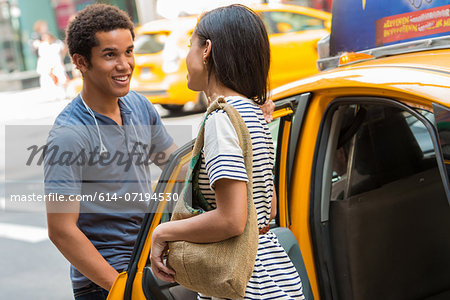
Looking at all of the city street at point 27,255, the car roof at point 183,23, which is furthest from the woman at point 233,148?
the car roof at point 183,23

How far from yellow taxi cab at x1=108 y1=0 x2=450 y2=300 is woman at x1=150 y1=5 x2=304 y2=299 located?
0.37 metres

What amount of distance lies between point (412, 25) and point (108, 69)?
46.4 inches

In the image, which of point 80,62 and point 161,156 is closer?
point 80,62

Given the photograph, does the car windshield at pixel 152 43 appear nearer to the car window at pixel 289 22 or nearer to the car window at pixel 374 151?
the car window at pixel 289 22

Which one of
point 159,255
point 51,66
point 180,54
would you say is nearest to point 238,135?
point 159,255

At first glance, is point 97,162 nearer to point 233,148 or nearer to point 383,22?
point 233,148

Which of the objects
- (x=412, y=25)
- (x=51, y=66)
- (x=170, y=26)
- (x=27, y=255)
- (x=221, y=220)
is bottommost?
(x=27, y=255)

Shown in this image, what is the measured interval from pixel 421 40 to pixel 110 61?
3.73 feet

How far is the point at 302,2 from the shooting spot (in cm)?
1706

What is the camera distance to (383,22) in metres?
2.48

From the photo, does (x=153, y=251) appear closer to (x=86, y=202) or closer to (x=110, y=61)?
(x=86, y=202)

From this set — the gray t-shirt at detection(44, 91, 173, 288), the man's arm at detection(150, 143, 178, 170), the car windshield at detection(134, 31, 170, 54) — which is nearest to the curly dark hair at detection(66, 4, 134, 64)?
the gray t-shirt at detection(44, 91, 173, 288)

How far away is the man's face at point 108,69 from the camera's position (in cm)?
213

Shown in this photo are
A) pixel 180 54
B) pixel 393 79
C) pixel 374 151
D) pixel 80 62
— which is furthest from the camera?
pixel 180 54
